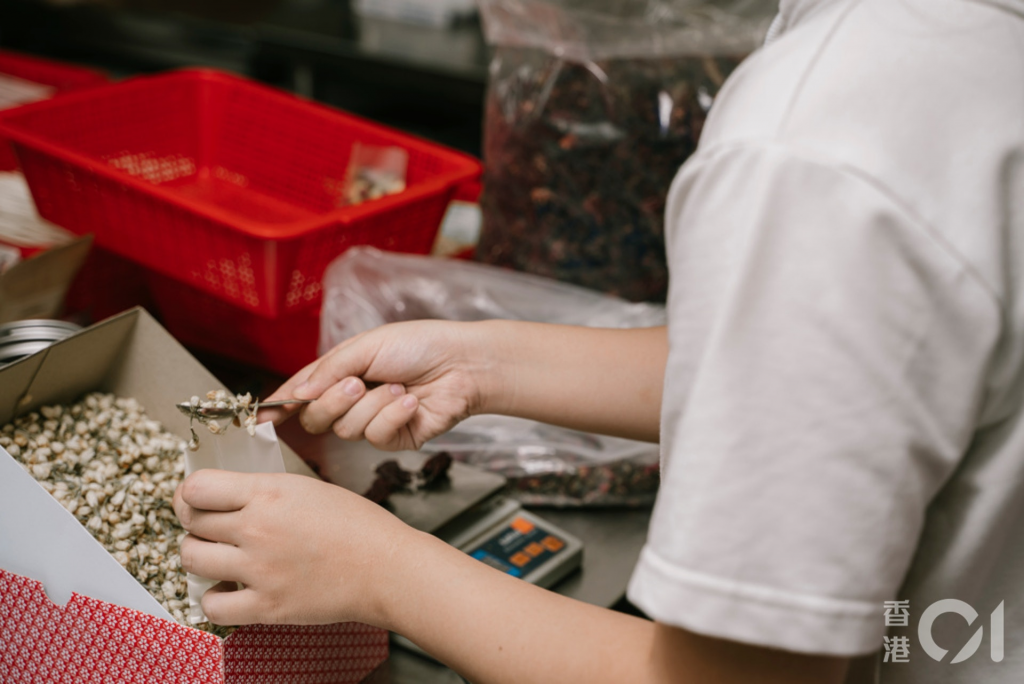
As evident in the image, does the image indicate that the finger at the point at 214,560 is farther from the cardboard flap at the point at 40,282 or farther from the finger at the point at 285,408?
the cardboard flap at the point at 40,282

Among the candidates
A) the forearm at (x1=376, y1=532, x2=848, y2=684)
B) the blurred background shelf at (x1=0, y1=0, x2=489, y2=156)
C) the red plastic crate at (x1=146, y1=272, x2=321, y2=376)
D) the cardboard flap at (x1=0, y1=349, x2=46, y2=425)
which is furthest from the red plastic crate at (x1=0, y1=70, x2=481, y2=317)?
the blurred background shelf at (x1=0, y1=0, x2=489, y2=156)

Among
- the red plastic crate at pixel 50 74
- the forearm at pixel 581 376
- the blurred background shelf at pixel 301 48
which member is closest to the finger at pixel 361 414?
the forearm at pixel 581 376

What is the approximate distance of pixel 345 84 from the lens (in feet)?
9.15

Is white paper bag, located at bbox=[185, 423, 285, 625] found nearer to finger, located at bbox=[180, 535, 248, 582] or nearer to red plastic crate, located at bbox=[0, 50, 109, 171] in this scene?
finger, located at bbox=[180, 535, 248, 582]

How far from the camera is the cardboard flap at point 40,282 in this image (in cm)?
114

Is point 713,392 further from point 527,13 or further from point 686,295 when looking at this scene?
point 527,13

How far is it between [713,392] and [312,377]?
52cm

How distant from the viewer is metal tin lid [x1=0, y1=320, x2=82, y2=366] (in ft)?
3.08

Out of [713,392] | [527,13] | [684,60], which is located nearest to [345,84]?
[527,13]

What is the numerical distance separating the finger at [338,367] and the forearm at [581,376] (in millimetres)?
138

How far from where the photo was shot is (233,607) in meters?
0.70

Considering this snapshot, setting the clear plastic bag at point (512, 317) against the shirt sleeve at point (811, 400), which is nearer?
the shirt sleeve at point (811, 400)

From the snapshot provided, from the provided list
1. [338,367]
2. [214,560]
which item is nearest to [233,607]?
[214,560]

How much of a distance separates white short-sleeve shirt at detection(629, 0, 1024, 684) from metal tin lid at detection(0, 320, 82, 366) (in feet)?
2.42
